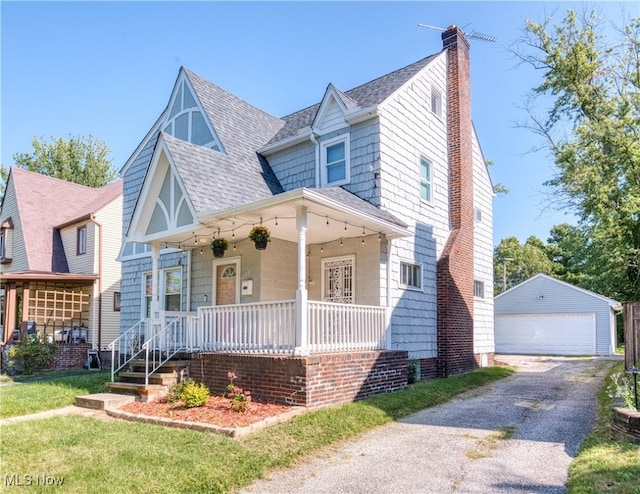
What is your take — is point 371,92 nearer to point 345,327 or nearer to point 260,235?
point 260,235

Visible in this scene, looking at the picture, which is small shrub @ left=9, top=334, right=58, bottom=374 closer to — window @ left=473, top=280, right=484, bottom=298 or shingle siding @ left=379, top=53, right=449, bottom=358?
shingle siding @ left=379, top=53, right=449, bottom=358

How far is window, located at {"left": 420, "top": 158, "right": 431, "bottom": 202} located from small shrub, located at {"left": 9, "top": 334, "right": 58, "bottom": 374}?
525 inches

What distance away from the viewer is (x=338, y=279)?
39.9 ft

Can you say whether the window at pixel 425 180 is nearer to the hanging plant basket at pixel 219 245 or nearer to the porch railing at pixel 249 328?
the hanging plant basket at pixel 219 245

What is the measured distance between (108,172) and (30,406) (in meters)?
32.0

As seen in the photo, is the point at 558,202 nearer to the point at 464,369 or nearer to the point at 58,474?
the point at 464,369

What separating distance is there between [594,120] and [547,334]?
1676 cm

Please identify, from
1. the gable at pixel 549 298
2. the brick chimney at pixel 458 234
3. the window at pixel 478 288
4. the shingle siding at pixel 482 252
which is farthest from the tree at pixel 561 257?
the brick chimney at pixel 458 234

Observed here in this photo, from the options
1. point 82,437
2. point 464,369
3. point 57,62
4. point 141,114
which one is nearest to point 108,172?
point 141,114

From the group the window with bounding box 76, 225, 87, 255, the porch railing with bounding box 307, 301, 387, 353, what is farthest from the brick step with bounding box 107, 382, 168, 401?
the window with bounding box 76, 225, 87, 255

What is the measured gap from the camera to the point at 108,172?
37969mm

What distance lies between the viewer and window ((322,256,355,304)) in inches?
469

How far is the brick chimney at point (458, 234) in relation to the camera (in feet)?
45.4

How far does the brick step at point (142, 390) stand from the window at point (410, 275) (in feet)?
19.8
